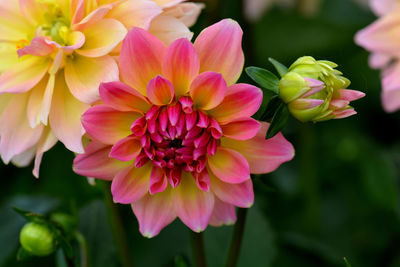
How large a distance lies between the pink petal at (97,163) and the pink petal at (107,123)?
0.9 inches

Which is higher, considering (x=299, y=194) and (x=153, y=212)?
(x=153, y=212)

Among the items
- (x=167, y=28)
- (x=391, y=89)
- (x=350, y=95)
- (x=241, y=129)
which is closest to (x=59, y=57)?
(x=167, y=28)

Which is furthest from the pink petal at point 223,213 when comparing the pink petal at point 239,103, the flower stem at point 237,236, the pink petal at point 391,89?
the pink petal at point 391,89

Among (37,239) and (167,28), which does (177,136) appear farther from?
(37,239)

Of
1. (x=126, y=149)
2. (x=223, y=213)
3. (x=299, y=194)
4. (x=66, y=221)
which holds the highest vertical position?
(x=126, y=149)

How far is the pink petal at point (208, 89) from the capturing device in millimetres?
634

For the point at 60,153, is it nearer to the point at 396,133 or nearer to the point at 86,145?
the point at 86,145

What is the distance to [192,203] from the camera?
0.71 metres

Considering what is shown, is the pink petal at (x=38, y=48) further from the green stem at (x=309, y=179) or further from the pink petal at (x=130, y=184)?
the green stem at (x=309, y=179)

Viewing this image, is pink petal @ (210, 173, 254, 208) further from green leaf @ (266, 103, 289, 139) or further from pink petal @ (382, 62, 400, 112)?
pink petal @ (382, 62, 400, 112)

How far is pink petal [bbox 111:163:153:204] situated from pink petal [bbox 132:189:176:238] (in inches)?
0.7

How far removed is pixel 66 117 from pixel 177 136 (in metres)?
0.16

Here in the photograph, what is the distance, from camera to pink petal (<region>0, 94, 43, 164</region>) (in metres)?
0.74

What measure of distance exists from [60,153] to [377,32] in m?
0.79
